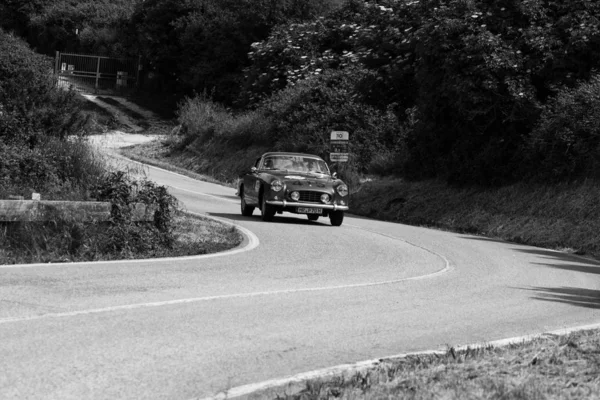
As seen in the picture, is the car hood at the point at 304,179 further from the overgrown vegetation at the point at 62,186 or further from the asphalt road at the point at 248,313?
the asphalt road at the point at 248,313

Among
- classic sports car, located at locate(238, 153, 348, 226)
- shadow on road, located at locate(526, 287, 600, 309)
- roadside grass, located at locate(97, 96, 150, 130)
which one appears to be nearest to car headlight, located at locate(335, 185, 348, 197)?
classic sports car, located at locate(238, 153, 348, 226)

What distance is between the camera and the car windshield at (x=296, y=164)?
24469 millimetres

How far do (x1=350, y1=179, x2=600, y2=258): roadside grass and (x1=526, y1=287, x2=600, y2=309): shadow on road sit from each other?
30.3ft

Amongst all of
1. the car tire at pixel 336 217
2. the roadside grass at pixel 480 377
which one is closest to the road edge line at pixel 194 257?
the car tire at pixel 336 217

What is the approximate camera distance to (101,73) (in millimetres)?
66000

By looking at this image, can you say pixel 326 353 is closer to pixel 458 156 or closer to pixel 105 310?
pixel 105 310

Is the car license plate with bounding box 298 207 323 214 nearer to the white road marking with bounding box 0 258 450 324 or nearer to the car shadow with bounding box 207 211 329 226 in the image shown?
the car shadow with bounding box 207 211 329 226

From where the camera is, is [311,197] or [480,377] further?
[311,197]

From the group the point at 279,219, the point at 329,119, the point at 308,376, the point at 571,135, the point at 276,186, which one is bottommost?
the point at 279,219

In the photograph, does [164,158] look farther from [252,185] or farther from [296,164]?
[252,185]

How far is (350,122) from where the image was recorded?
40.0m

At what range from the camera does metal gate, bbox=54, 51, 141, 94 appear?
212 ft

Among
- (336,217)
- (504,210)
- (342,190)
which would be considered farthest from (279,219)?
(504,210)

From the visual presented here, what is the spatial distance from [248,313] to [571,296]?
17.3ft
